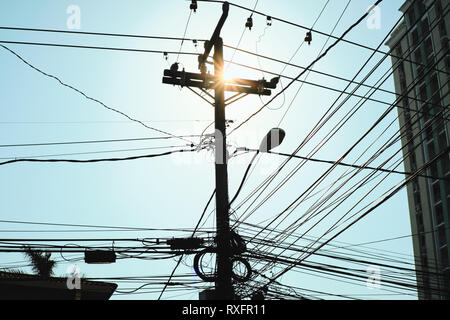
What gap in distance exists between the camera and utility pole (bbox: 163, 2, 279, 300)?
9.87 meters

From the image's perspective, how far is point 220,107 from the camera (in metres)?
11.3

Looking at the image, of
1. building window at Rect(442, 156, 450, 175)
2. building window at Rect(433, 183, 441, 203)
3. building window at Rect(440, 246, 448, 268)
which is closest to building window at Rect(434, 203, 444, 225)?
building window at Rect(433, 183, 441, 203)

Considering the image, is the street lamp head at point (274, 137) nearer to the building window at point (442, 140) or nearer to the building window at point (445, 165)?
the building window at point (445, 165)

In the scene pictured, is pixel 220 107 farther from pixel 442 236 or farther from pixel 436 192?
pixel 436 192

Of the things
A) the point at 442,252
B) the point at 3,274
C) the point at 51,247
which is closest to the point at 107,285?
the point at 3,274

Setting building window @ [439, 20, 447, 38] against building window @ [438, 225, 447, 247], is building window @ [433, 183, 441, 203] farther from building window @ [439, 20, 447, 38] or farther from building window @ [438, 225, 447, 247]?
building window @ [439, 20, 447, 38]

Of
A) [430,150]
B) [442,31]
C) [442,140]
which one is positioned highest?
[442,31]

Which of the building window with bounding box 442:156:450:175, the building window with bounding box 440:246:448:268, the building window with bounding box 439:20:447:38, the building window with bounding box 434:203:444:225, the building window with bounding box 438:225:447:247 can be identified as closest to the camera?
the building window with bounding box 440:246:448:268

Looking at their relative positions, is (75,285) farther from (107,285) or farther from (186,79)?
(186,79)

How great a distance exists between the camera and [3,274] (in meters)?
15.5

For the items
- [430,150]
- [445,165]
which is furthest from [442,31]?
[445,165]

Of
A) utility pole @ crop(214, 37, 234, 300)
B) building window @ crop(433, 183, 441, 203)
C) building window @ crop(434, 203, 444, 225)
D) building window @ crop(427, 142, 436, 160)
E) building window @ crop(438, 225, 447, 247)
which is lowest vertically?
utility pole @ crop(214, 37, 234, 300)

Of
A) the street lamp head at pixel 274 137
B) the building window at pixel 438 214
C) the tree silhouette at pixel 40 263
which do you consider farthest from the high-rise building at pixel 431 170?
the street lamp head at pixel 274 137

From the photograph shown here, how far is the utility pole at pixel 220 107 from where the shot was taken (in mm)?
9870
